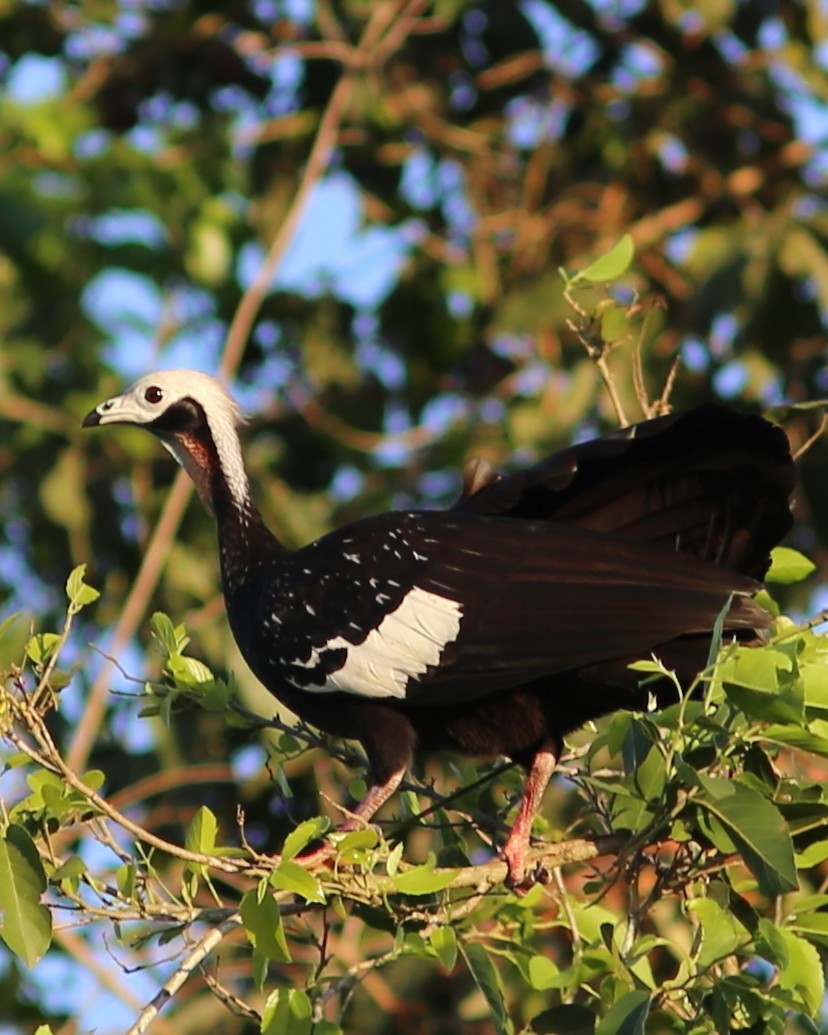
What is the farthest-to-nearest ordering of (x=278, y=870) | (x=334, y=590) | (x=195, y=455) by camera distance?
(x=195, y=455), (x=334, y=590), (x=278, y=870)

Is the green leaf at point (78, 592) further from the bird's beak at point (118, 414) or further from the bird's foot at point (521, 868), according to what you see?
the bird's beak at point (118, 414)

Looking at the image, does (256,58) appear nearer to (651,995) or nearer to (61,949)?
(61,949)

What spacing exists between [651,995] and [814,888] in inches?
101

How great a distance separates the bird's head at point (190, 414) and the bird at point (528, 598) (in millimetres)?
550

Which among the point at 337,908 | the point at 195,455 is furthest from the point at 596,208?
the point at 337,908

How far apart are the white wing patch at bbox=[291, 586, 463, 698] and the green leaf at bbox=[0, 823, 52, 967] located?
1.29m

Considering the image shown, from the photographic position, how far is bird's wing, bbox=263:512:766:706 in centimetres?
410

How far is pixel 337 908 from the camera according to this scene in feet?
11.7

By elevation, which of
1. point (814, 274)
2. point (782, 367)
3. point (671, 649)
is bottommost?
point (782, 367)

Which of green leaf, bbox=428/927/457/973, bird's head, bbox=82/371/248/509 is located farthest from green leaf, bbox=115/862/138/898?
bird's head, bbox=82/371/248/509

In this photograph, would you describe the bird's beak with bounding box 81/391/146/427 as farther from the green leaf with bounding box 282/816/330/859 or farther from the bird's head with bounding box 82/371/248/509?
the green leaf with bounding box 282/816/330/859

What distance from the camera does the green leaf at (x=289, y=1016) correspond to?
3299 mm

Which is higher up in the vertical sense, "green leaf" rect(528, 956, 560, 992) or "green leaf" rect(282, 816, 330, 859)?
"green leaf" rect(282, 816, 330, 859)

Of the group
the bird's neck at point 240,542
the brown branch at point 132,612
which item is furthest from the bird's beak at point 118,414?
the brown branch at point 132,612
